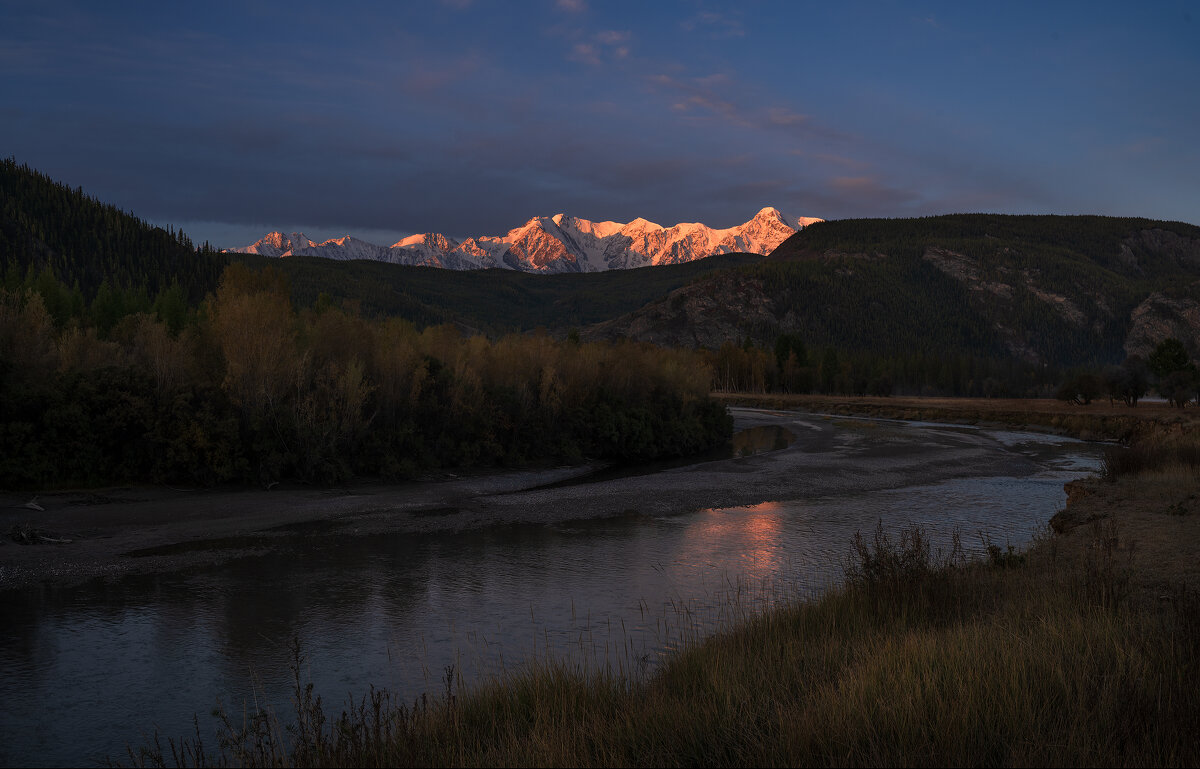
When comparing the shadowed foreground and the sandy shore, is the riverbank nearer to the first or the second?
the sandy shore

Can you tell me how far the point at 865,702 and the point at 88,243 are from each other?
176629mm

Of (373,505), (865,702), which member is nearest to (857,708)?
(865,702)

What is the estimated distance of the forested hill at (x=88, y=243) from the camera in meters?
133

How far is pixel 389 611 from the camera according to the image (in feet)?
56.0

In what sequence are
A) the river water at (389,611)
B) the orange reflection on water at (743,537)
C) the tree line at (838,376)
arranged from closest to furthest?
the river water at (389,611), the orange reflection on water at (743,537), the tree line at (838,376)

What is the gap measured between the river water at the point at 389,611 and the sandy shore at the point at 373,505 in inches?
77.6

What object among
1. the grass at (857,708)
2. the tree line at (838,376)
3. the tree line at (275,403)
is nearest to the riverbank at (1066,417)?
the tree line at (275,403)

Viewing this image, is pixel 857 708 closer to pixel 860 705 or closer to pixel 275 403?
pixel 860 705

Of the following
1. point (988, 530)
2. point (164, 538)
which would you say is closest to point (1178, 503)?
point (988, 530)

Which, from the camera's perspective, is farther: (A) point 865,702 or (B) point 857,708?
(A) point 865,702

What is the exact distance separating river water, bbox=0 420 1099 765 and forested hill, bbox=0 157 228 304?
122007mm

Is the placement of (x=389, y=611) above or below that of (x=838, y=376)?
below

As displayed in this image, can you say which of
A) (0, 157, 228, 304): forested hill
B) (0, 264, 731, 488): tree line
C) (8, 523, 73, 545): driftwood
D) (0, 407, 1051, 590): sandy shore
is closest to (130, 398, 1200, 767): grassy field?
(0, 407, 1051, 590): sandy shore

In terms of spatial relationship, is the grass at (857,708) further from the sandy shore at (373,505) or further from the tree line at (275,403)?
the tree line at (275,403)
